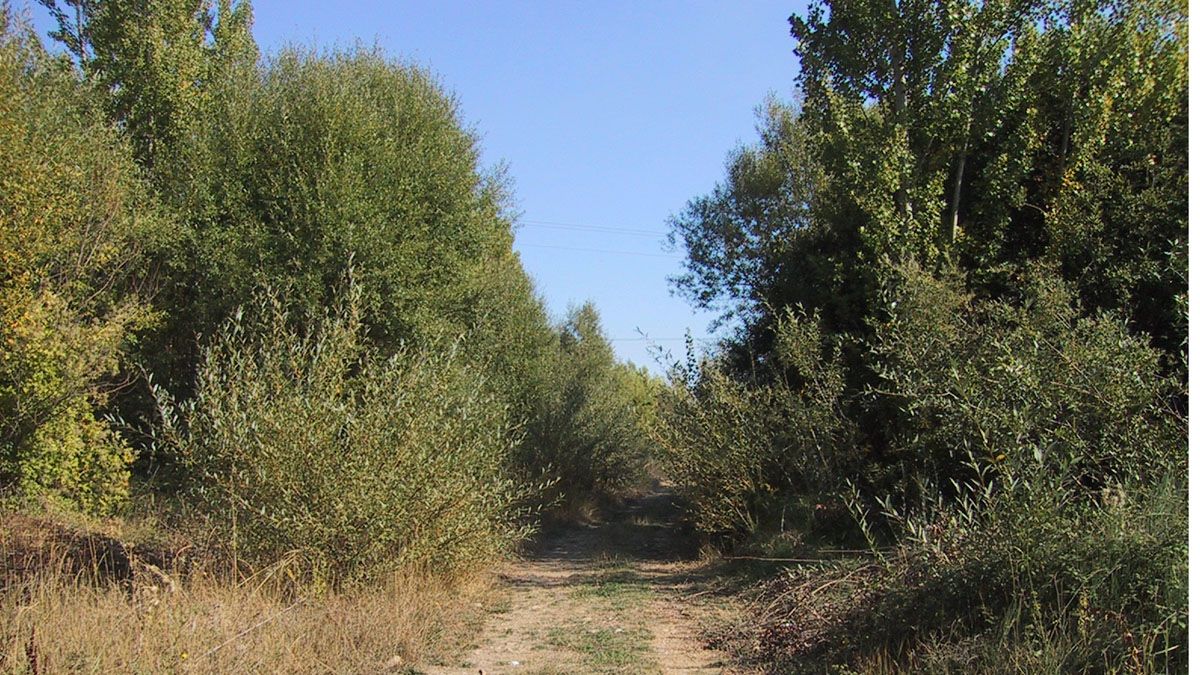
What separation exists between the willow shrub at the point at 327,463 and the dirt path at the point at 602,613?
1.34 m

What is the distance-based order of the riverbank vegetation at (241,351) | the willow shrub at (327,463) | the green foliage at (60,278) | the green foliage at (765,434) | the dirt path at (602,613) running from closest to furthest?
the dirt path at (602,613), the riverbank vegetation at (241,351), the willow shrub at (327,463), the green foliage at (60,278), the green foliage at (765,434)

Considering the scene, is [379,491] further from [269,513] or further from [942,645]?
[942,645]

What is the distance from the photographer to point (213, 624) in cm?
604

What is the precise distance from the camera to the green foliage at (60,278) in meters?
10.9

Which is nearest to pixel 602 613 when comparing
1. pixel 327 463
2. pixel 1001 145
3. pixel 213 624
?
pixel 327 463

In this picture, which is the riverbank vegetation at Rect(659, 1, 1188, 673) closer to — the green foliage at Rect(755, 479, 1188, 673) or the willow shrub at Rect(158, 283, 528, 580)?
the green foliage at Rect(755, 479, 1188, 673)

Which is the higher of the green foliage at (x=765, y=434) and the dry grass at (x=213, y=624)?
the green foliage at (x=765, y=434)

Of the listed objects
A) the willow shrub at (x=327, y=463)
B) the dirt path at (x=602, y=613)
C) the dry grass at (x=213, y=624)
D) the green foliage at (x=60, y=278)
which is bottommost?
the dirt path at (x=602, y=613)

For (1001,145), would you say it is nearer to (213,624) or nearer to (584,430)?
(213,624)

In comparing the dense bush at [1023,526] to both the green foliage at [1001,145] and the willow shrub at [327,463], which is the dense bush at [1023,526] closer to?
the green foliage at [1001,145]

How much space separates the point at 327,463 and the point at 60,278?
7.16 meters

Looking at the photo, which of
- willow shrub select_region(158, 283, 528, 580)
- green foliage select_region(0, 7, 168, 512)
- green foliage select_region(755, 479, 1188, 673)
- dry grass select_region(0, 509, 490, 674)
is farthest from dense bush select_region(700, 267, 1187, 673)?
green foliage select_region(0, 7, 168, 512)

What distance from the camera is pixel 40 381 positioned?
1189 centimetres

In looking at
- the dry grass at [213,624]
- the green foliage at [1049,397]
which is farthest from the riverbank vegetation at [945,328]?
the dry grass at [213,624]
